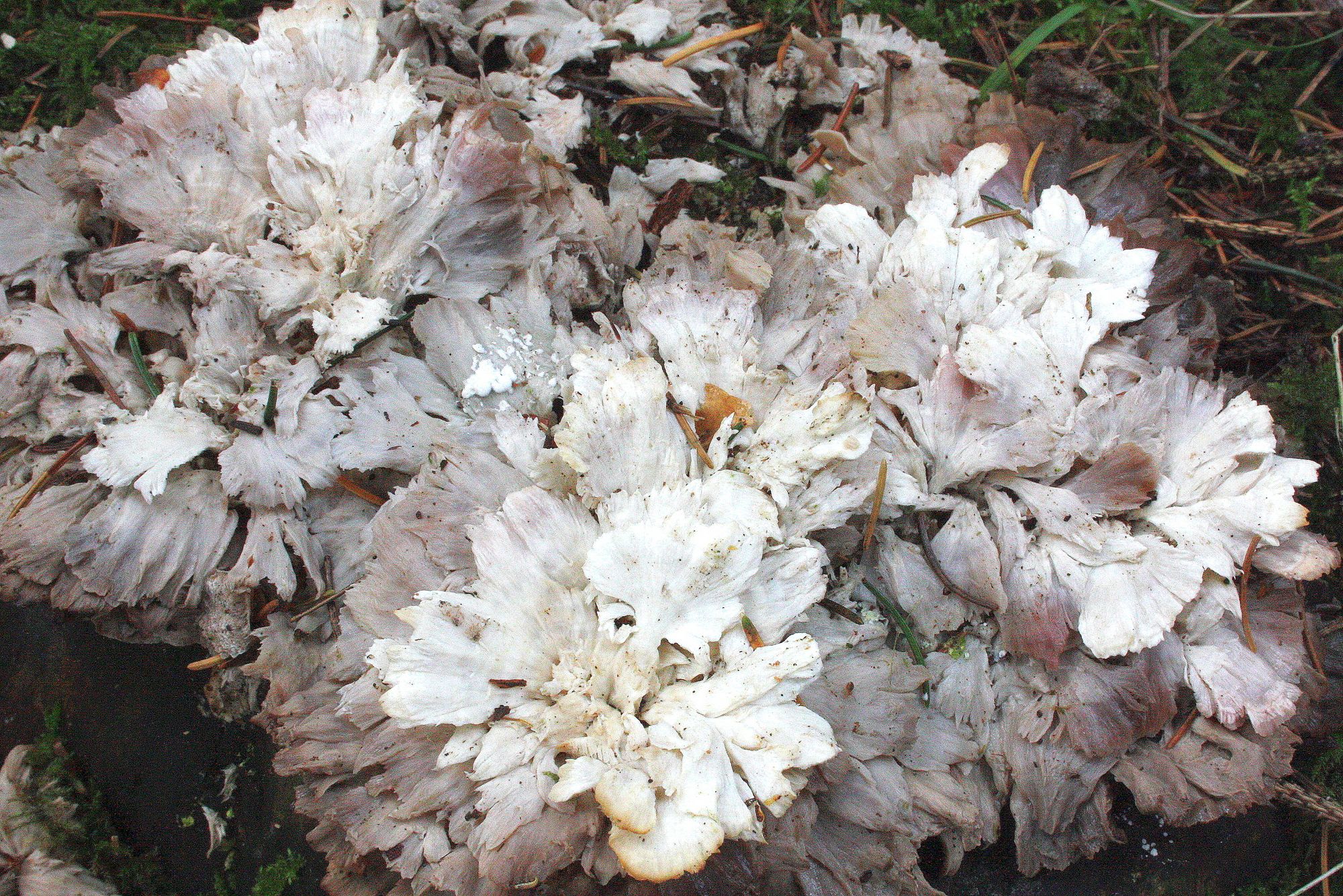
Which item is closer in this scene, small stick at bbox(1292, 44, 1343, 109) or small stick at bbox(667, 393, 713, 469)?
small stick at bbox(667, 393, 713, 469)

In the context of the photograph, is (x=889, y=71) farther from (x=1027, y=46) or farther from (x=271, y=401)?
(x=271, y=401)

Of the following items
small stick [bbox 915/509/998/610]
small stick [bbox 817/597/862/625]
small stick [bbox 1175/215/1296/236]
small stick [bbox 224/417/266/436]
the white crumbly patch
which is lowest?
small stick [bbox 817/597/862/625]

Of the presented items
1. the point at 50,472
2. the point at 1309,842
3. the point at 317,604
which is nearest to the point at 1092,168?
the point at 1309,842

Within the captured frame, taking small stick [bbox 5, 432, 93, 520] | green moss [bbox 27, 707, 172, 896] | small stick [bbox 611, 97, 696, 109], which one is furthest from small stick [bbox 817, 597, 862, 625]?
green moss [bbox 27, 707, 172, 896]

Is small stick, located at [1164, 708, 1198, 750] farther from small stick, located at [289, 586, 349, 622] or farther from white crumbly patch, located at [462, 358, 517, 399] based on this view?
A: small stick, located at [289, 586, 349, 622]

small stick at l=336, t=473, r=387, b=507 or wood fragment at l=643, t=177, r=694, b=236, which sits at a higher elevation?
wood fragment at l=643, t=177, r=694, b=236

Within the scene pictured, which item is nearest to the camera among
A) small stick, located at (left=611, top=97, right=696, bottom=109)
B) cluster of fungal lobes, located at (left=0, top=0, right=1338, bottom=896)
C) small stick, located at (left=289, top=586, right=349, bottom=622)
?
cluster of fungal lobes, located at (left=0, top=0, right=1338, bottom=896)

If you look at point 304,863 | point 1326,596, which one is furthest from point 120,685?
point 1326,596

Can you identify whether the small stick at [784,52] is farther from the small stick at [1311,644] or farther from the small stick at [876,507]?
the small stick at [1311,644]
